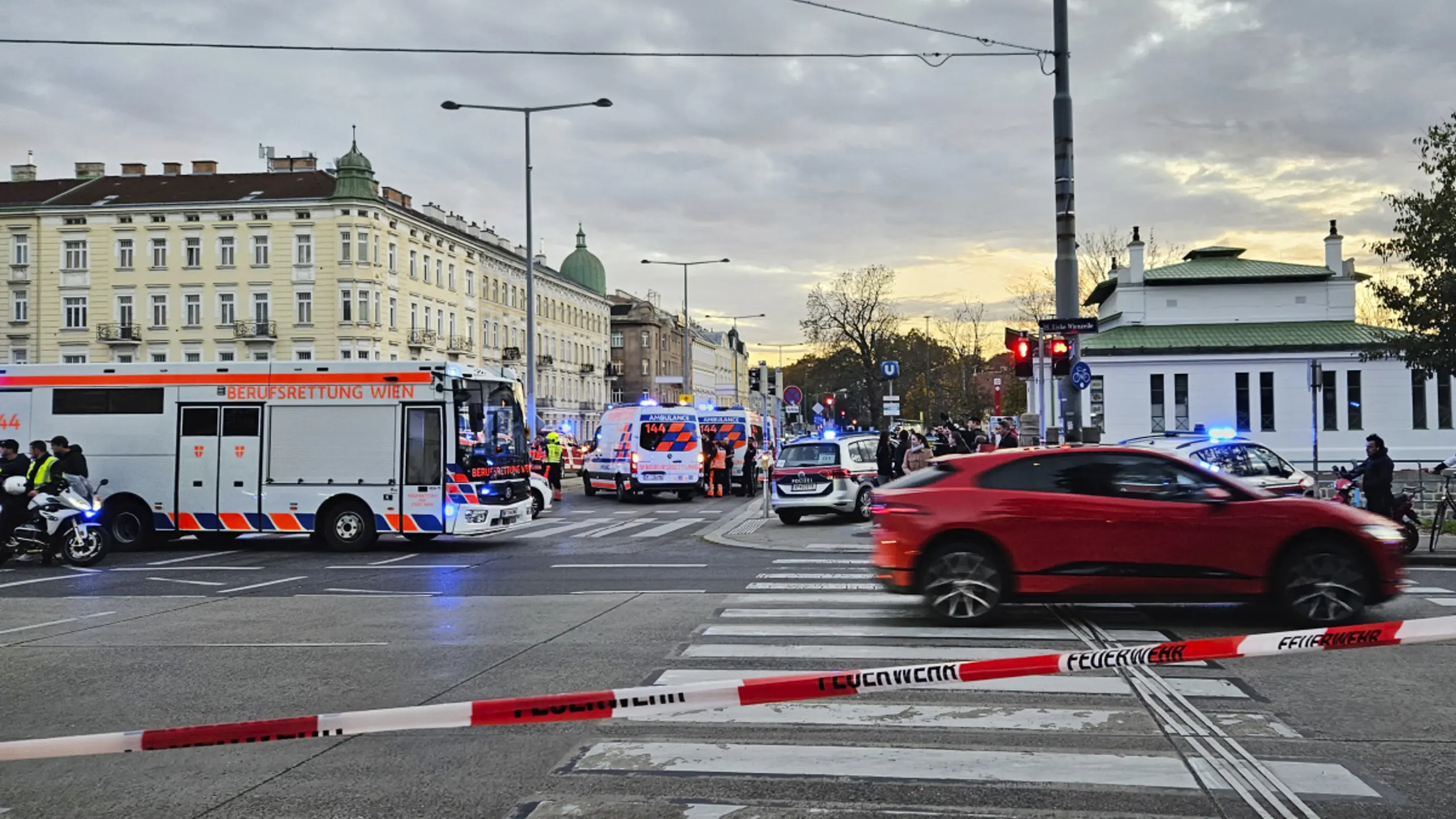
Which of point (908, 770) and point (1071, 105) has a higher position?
point (1071, 105)

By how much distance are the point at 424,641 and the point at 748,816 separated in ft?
18.1

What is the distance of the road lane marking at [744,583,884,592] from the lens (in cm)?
1305

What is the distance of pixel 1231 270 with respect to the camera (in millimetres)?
58250

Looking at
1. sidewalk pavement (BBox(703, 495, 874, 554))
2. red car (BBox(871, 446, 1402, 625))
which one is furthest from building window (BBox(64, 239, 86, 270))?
red car (BBox(871, 446, 1402, 625))

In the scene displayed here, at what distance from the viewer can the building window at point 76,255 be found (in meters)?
68.1

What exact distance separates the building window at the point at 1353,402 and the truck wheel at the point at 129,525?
159ft

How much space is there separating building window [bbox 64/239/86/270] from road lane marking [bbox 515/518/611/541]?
5429 cm

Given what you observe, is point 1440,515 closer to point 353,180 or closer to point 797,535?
point 797,535

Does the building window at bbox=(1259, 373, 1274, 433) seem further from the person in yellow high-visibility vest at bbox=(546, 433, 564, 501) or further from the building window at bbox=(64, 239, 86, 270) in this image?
the building window at bbox=(64, 239, 86, 270)

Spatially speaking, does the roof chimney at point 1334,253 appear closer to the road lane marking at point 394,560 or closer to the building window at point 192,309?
the road lane marking at point 394,560

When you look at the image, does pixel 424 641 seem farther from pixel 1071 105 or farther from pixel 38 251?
pixel 38 251

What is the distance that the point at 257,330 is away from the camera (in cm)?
6700

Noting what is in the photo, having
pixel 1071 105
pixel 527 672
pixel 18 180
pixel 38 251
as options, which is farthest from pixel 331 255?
pixel 527 672

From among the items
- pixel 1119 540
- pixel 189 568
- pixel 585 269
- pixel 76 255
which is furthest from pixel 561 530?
pixel 585 269
